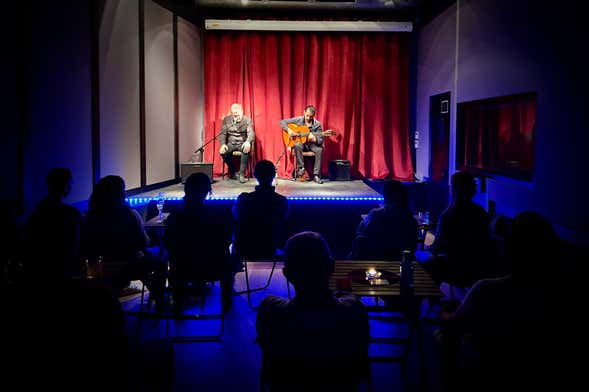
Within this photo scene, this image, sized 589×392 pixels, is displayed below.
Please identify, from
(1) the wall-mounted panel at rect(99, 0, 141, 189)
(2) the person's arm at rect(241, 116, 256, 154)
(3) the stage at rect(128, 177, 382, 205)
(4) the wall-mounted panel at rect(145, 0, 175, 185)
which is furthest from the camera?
(2) the person's arm at rect(241, 116, 256, 154)

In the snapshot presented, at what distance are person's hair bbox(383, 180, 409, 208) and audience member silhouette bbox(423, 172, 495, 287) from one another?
0.27 meters

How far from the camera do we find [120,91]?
6180mm

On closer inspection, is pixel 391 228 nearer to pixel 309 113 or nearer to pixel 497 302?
pixel 497 302

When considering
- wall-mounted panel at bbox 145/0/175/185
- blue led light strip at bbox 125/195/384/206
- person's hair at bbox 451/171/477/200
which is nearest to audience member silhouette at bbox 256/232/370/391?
person's hair at bbox 451/171/477/200

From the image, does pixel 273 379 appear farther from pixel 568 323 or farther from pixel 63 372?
pixel 568 323

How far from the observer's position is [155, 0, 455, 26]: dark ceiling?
8516 millimetres

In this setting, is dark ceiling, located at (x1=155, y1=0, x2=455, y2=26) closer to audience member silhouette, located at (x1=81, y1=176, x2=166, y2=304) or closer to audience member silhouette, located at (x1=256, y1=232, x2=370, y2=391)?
audience member silhouette, located at (x1=81, y1=176, x2=166, y2=304)

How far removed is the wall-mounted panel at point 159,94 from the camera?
7041 mm

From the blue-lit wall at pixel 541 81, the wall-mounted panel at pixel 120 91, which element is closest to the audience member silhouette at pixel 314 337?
the blue-lit wall at pixel 541 81

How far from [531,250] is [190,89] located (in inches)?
298

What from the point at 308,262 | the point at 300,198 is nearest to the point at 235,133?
the point at 300,198

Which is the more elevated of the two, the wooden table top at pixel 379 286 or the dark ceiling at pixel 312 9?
the dark ceiling at pixel 312 9

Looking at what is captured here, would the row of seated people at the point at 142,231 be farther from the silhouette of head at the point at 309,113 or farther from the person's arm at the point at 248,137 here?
the silhouette of head at the point at 309,113

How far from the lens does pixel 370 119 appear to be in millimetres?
9312
